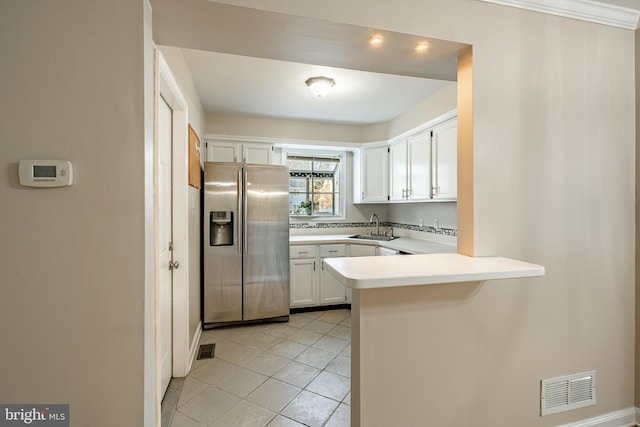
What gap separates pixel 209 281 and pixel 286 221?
3.50ft

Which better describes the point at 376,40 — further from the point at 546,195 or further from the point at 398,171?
the point at 398,171

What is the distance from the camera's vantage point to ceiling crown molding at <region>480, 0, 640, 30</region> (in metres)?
1.58

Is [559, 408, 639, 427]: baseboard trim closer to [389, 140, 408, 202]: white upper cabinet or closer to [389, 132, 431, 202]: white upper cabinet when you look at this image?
[389, 132, 431, 202]: white upper cabinet

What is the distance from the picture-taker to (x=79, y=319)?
3.52 ft

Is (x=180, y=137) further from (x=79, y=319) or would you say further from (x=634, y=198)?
(x=634, y=198)

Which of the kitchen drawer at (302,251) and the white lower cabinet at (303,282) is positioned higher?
the kitchen drawer at (302,251)

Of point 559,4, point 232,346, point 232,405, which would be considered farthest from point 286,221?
point 559,4

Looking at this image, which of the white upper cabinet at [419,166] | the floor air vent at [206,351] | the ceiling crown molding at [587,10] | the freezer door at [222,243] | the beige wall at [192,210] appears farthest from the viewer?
the freezer door at [222,243]

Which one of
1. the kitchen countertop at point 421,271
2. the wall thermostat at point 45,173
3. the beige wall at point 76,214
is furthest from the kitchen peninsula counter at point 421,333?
the wall thermostat at point 45,173

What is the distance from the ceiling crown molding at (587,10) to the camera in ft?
5.17

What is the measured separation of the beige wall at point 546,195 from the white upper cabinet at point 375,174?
237 centimetres

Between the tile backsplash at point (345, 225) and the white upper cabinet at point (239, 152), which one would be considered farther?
the tile backsplash at point (345, 225)

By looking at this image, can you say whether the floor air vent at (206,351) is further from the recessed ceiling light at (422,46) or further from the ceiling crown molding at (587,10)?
the ceiling crown molding at (587,10)

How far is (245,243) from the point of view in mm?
3334
